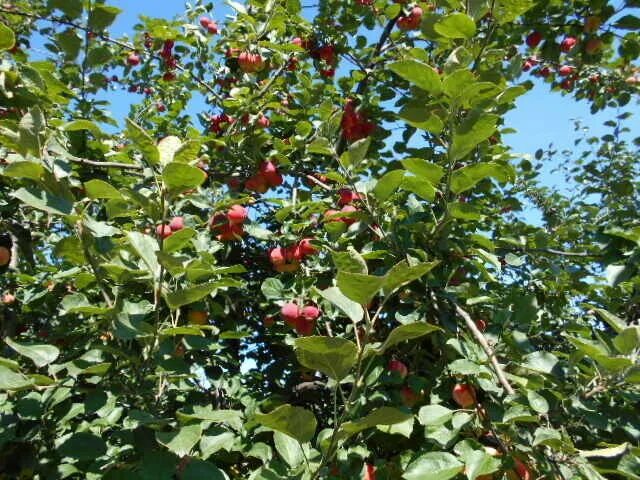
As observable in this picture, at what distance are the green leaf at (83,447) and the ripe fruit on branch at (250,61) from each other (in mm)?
1552

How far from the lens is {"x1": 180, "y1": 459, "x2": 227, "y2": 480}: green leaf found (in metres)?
0.86

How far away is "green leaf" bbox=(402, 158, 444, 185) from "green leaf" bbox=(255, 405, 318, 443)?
2.03ft

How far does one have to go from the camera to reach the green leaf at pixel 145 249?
2.88 ft

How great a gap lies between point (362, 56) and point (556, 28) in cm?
83

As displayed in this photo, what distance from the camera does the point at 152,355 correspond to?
970 millimetres

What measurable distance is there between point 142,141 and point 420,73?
1.96 ft

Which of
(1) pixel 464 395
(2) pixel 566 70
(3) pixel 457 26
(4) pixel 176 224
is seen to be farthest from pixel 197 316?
(2) pixel 566 70

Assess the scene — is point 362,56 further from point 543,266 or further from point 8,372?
point 8,372

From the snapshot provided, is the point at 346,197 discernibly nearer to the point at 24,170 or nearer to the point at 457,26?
the point at 457,26

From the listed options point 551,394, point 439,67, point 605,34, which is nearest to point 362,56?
point 439,67

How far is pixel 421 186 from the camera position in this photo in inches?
48.0

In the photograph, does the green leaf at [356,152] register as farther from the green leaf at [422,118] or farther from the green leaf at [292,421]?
the green leaf at [292,421]

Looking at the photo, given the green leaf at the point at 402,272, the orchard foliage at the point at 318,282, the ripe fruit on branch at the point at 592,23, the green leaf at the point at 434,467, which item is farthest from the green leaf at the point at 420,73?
the ripe fruit on branch at the point at 592,23

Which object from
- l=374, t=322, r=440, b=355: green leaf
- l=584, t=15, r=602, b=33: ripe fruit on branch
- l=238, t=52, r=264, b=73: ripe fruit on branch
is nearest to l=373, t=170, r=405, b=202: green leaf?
l=374, t=322, r=440, b=355: green leaf
